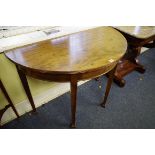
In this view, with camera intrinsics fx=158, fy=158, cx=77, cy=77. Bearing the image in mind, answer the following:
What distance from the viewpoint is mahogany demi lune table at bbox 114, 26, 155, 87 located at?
1464 millimetres

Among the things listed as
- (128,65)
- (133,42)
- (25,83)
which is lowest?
(128,65)

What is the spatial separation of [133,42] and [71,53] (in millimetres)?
786

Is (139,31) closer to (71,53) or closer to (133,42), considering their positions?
(133,42)

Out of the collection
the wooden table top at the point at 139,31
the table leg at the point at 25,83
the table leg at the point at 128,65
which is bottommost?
the table leg at the point at 128,65

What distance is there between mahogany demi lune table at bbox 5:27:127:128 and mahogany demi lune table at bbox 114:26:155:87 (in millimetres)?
312

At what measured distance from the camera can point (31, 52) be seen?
1042 mm

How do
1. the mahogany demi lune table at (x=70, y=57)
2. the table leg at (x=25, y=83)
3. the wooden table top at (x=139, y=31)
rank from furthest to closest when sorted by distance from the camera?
1. the wooden table top at (x=139, y=31)
2. the table leg at (x=25, y=83)
3. the mahogany demi lune table at (x=70, y=57)

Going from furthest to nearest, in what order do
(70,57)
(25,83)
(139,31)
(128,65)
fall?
(128,65) → (139,31) → (25,83) → (70,57)

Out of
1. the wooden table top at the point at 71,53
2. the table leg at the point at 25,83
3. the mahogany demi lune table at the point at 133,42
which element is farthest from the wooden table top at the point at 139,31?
the table leg at the point at 25,83

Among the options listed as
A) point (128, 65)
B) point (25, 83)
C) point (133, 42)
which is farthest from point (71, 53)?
point (128, 65)

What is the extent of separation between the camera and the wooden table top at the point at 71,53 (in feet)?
3.03

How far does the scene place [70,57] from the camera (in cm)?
100

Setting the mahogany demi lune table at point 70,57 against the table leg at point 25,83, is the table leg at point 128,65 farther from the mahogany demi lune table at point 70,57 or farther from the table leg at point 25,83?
the table leg at point 25,83

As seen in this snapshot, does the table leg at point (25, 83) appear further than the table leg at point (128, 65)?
No
